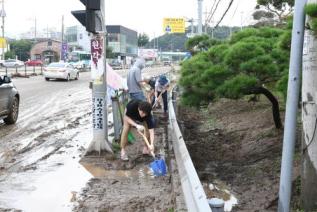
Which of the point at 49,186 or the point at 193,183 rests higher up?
the point at 193,183

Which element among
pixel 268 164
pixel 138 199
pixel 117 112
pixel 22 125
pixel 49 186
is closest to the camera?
pixel 138 199

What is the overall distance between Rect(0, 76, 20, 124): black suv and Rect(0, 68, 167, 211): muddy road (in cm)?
25

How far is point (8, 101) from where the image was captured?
1375cm

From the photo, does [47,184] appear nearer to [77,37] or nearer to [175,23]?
[175,23]

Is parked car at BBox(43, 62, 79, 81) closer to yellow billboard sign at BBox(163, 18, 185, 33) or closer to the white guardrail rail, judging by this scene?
yellow billboard sign at BBox(163, 18, 185, 33)

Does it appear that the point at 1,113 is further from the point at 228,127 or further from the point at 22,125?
the point at 228,127

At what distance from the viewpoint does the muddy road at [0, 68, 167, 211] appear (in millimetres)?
7094

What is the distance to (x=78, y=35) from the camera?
135 meters

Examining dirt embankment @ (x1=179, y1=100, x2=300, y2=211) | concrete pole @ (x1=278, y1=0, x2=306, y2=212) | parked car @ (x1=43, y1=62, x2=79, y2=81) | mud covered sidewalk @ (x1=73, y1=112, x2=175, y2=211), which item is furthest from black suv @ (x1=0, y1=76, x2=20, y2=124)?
parked car @ (x1=43, y1=62, x2=79, y2=81)

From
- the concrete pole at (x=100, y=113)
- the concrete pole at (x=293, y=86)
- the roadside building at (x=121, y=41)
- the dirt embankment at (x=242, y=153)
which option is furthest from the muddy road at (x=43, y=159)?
the roadside building at (x=121, y=41)

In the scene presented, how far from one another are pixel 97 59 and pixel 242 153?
11.4ft

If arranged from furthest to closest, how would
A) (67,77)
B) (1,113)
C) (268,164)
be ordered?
(67,77)
(1,113)
(268,164)

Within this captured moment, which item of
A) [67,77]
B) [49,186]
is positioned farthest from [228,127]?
[67,77]

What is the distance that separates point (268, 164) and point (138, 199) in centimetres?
310
